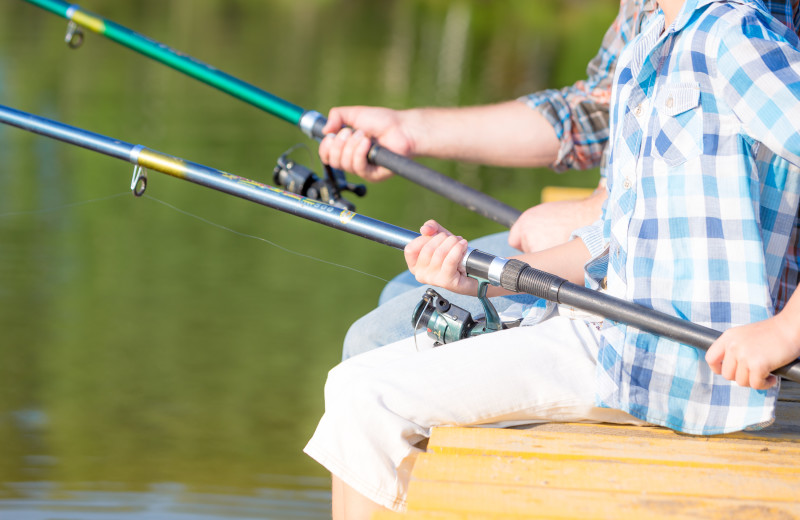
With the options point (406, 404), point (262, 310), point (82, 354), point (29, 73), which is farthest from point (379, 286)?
point (29, 73)

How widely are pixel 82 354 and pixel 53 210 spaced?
1785mm

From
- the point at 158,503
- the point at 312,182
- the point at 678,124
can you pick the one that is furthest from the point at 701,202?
the point at 158,503

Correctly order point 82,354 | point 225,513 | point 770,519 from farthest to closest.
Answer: point 82,354, point 225,513, point 770,519

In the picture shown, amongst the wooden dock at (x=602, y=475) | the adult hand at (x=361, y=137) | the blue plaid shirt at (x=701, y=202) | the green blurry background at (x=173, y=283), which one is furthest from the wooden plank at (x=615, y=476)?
the green blurry background at (x=173, y=283)

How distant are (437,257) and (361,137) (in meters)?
0.82

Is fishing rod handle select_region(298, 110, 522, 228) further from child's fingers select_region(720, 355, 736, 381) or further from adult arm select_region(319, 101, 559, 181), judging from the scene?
child's fingers select_region(720, 355, 736, 381)

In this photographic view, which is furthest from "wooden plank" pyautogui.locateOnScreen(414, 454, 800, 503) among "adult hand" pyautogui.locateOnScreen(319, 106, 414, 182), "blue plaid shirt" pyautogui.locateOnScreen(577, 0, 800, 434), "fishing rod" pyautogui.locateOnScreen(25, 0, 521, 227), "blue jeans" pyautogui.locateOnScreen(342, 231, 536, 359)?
"adult hand" pyautogui.locateOnScreen(319, 106, 414, 182)

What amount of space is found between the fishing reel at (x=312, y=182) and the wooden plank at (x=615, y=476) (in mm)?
1112

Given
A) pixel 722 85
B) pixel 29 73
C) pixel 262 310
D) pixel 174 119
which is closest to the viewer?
pixel 722 85

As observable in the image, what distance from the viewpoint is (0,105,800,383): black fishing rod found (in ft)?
4.94

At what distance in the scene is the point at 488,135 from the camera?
98.0 inches

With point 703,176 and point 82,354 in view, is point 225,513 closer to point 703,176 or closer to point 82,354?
point 82,354

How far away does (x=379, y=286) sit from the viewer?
4.57 m

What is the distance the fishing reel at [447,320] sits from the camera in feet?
5.83
